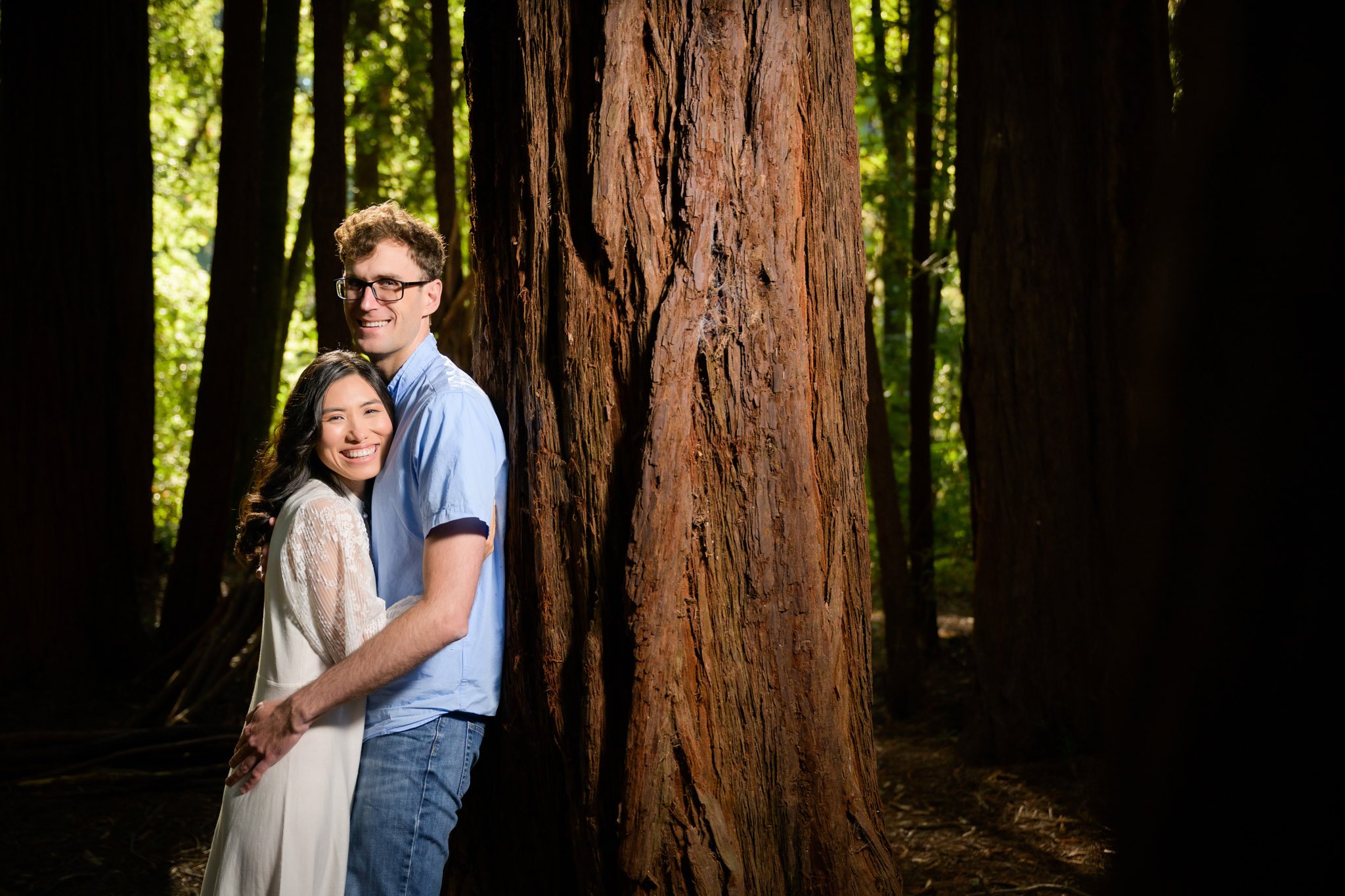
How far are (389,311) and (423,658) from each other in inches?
37.6

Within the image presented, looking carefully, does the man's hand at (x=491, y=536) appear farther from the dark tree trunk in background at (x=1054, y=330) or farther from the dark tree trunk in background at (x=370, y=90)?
the dark tree trunk in background at (x=370, y=90)

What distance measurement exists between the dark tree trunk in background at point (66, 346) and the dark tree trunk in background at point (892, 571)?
507 cm

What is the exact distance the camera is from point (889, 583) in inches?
263

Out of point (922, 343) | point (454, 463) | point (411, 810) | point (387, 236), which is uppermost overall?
point (922, 343)

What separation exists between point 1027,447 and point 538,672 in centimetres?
401

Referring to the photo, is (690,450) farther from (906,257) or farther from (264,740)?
(906,257)

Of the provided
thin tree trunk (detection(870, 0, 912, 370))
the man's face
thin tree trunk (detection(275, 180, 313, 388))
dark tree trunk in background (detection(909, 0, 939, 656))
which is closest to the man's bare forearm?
the man's face

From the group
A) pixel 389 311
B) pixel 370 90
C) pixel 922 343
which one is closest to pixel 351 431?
pixel 389 311

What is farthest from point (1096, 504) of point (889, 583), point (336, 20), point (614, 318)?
point (336, 20)

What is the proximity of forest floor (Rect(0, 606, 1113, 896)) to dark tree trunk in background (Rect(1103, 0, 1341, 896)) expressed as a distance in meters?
3.67

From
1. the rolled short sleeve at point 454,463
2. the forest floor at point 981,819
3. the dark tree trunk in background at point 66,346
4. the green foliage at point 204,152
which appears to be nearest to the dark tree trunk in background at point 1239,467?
the rolled short sleeve at point 454,463

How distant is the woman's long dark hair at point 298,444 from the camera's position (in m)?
2.61

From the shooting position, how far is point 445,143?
8.12 m

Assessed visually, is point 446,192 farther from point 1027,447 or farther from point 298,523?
point 298,523
